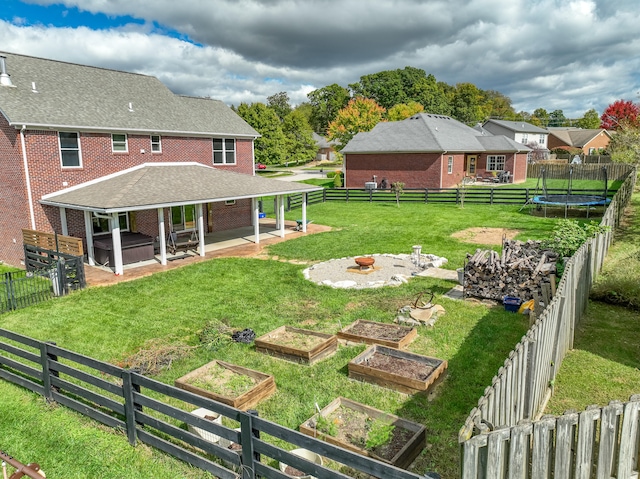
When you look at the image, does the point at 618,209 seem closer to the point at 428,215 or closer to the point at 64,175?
the point at 428,215

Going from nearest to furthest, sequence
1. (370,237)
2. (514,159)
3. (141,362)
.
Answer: (141,362) → (370,237) → (514,159)

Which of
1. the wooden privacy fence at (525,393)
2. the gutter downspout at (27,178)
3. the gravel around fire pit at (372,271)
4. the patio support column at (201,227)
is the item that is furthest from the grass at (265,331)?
the gutter downspout at (27,178)

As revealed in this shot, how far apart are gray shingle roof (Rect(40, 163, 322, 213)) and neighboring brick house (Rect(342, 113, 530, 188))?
56.7 feet

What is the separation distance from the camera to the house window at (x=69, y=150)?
17.1 meters

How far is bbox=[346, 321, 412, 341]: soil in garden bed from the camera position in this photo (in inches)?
365

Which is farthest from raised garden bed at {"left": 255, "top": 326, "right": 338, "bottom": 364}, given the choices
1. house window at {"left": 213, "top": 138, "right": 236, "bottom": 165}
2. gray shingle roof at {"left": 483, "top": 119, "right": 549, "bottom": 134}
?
gray shingle roof at {"left": 483, "top": 119, "right": 549, "bottom": 134}

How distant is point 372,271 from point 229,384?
812 centimetres

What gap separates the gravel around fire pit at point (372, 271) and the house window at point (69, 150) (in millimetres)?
10083

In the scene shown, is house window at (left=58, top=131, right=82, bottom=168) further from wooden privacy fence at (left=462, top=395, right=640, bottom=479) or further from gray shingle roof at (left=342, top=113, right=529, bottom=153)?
gray shingle roof at (left=342, top=113, right=529, bottom=153)

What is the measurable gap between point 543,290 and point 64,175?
16.7m

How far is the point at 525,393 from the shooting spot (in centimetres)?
566

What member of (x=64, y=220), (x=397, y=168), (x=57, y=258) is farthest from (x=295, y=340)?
(x=397, y=168)

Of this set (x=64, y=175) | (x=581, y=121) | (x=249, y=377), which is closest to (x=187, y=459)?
A: (x=249, y=377)

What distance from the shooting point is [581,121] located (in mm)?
111250
